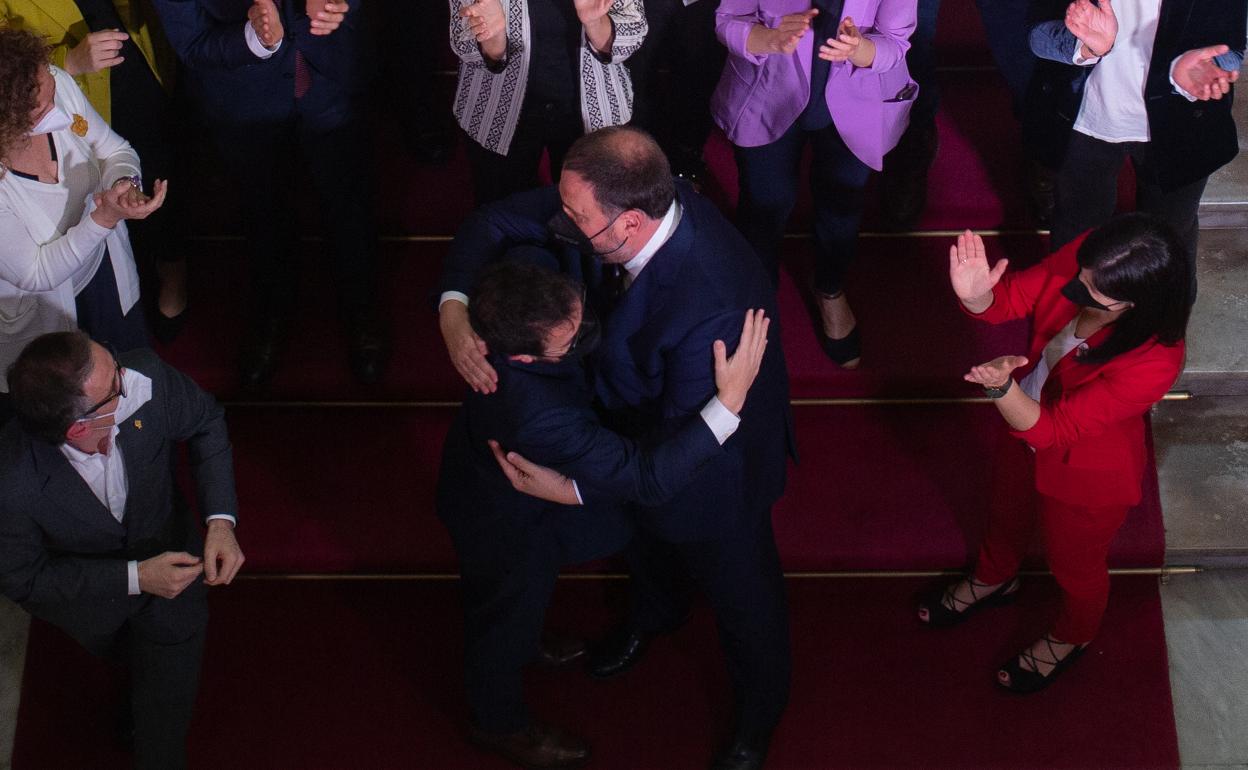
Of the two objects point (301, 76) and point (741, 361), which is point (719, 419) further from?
point (301, 76)

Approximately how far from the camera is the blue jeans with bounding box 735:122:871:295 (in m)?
3.21

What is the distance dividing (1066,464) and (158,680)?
7.28ft

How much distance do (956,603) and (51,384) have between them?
8.08 ft

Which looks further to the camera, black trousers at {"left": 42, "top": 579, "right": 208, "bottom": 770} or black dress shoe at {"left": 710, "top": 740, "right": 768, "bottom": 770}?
black dress shoe at {"left": 710, "top": 740, "right": 768, "bottom": 770}

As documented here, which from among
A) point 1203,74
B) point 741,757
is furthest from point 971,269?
point 741,757

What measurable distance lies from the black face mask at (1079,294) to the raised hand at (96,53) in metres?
2.30

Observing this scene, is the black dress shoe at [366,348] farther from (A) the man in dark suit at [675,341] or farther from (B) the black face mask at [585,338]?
(B) the black face mask at [585,338]

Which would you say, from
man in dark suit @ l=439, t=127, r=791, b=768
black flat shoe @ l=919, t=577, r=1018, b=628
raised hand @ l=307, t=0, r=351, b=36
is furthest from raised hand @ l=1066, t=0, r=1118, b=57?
raised hand @ l=307, t=0, r=351, b=36

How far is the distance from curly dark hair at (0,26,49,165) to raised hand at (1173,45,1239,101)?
102 inches

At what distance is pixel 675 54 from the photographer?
359 cm

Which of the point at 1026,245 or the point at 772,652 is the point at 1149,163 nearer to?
the point at 1026,245

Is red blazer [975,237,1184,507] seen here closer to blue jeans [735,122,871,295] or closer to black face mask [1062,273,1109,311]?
black face mask [1062,273,1109,311]

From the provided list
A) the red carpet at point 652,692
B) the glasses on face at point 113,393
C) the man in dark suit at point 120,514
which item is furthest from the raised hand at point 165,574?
the red carpet at point 652,692

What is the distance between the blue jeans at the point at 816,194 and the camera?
321 centimetres
